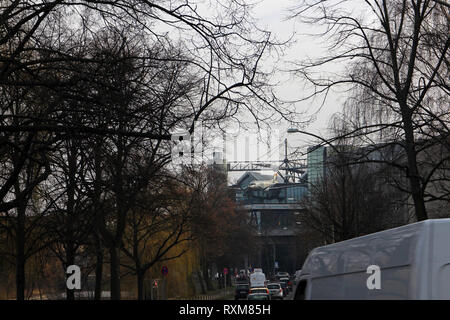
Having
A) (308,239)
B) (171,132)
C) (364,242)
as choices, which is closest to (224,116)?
(171,132)

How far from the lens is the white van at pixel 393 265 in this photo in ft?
17.1

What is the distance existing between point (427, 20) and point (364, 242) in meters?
15.0

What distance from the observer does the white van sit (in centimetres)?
522

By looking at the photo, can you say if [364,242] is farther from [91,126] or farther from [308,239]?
[308,239]

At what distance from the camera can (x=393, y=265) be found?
6000mm

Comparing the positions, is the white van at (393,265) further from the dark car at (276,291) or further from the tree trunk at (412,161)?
the dark car at (276,291)

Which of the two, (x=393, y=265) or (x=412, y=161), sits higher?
(x=412, y=161)

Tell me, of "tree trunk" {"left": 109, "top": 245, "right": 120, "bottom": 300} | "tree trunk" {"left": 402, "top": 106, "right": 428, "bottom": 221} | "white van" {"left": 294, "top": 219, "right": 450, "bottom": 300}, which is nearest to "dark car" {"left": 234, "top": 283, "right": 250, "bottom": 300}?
"tree trunk" {"left": 109, "top": 245, "right": 120, "bottom": 300}

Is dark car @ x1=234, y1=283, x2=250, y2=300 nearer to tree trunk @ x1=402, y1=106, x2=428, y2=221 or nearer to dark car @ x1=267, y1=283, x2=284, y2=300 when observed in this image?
dark car @ x1=267, y1=283, x2=284, y2=300

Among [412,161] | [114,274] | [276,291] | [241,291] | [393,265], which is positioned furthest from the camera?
[241,291]

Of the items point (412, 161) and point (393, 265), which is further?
point (412, 161)

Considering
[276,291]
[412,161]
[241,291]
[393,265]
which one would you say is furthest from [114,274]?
[241,291]

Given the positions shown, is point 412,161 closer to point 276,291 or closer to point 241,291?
point 276,291

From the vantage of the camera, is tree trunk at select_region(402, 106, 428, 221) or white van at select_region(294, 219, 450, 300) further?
tree trunk at select_region(402, 106, 428, 221)
